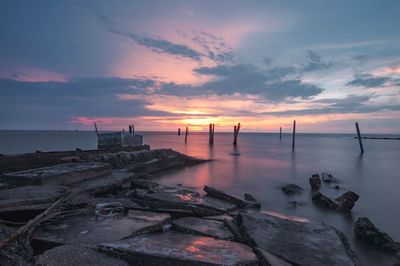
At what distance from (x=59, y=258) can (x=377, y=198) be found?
42.8ft

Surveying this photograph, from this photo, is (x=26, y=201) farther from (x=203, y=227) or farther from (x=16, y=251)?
(x=203, y=227)

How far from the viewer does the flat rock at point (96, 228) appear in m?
3.97

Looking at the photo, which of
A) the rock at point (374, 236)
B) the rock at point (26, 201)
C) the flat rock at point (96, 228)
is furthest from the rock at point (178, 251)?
the rock at point (374, 236)

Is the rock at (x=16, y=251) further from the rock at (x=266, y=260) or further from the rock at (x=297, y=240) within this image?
the rock at (x=297, y=240)

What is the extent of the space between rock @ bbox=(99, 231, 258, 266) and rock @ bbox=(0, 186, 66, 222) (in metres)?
1.84

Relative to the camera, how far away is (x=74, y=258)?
321cm

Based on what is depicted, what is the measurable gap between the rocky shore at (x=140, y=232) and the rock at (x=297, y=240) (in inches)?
0.6

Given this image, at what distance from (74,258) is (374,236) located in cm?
625

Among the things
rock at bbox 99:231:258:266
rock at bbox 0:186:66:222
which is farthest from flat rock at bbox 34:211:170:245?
rock at bbox 0:186:66:222

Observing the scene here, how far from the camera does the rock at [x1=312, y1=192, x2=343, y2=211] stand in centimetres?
986

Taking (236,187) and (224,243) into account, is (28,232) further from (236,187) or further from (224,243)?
(236,187)

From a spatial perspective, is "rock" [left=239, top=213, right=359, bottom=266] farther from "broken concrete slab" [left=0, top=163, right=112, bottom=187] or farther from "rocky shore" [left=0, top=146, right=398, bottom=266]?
"broken concrete slab" [left=0, top=163, right=112, bottom=187]

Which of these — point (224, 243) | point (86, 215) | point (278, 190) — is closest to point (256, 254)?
point (224, 243)

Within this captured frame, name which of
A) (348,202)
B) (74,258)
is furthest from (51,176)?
(348,202)
